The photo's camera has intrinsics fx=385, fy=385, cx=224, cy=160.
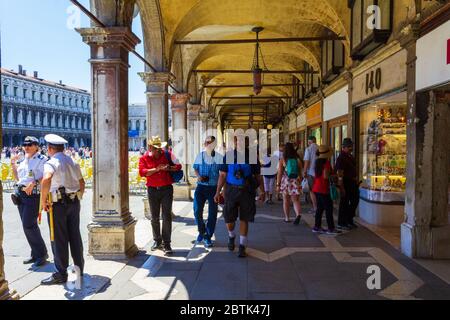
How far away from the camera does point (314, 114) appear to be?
13500 mm

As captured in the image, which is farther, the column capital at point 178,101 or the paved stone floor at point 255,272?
the column capital at point 178,101

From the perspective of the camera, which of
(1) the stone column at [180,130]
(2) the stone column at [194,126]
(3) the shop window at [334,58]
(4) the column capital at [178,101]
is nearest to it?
(3) the shop window at [334,58]

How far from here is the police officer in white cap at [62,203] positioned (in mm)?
4137

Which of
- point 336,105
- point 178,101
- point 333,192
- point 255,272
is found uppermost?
point 178,101

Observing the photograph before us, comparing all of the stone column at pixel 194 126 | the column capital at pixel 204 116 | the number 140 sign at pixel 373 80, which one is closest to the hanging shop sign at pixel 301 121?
the stone column at pixel 194 126

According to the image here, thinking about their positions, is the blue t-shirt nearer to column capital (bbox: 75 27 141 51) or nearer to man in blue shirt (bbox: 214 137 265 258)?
man in blue shirt (bbox: 214 137 265 258)

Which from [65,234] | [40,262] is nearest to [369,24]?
[65,234]

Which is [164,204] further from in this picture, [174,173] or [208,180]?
[208,180]

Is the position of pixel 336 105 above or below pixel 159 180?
above

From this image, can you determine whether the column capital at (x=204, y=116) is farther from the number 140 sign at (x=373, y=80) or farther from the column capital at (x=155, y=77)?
the number 140 sign at (x=373, y=80)

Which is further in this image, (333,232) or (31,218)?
(333,232)

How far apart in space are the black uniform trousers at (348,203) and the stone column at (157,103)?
13.0ft

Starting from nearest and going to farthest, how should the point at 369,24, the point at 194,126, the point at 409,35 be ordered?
the point at 409,35 < the point at 369,24 < the point at 194,126

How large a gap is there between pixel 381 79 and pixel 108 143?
15.5 feet
